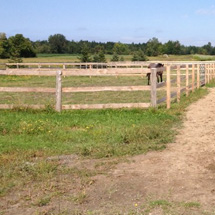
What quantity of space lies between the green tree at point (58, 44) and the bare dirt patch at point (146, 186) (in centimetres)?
12435

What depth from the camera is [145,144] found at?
7.39 meters

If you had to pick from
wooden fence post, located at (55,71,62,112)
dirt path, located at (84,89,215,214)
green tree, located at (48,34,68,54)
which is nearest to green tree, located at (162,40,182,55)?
green tree, located at (48,34,68,54)

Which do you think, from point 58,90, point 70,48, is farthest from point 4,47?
point 58,90

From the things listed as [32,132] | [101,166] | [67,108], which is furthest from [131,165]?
[67,108]

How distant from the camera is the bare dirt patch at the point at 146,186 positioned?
435 centimetres

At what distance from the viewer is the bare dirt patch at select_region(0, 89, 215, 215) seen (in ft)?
14.3

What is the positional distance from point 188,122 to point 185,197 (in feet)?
17.6

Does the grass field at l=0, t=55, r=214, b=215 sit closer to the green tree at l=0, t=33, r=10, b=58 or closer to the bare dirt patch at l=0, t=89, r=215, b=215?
the bare dirt patch at l=0, t=89, r=215, b=215

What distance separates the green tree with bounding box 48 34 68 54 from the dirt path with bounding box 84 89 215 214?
124048mm

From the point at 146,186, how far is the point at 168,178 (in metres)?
0.44

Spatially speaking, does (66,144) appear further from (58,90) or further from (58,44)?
(58,44)

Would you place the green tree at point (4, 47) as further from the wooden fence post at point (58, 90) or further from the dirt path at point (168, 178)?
the dirt path at point (168, 178)

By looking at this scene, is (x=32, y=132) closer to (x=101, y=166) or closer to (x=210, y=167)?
(x=101, y=166)

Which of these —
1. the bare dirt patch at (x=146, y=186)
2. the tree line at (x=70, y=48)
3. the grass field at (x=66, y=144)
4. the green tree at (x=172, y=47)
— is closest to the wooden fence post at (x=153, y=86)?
the grass field at (x=66, y=144)
